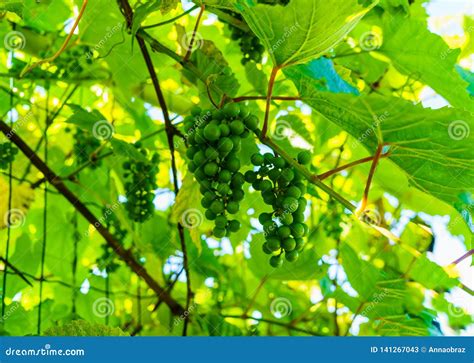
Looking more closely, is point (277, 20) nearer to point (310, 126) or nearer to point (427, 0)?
point (427, 0)

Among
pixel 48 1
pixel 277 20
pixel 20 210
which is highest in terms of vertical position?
pixel 48 1

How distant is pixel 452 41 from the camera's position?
6.82ft

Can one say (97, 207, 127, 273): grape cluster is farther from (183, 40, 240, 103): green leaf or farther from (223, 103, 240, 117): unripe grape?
(223, 103, 240, 117): unripe grape

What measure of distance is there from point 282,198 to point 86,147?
3.36 feet

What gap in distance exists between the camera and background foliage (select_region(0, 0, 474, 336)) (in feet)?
3.22

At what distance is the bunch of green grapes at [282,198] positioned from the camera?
1.03 m

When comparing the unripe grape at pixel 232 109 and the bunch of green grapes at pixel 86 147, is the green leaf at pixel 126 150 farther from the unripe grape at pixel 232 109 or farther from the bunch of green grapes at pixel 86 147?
the unripe grape at pixel 232 109

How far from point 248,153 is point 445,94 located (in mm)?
451

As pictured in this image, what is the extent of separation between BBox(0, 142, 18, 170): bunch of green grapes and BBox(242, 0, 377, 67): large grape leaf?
1008mm

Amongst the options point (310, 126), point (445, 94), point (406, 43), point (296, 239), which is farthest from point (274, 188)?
point (310, 126)

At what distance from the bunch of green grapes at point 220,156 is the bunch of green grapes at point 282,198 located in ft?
0.14

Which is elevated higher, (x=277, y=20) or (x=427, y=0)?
(x=427, y=0)

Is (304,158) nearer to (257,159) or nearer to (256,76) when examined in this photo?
(257,159)

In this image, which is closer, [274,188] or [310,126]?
[274,188]
